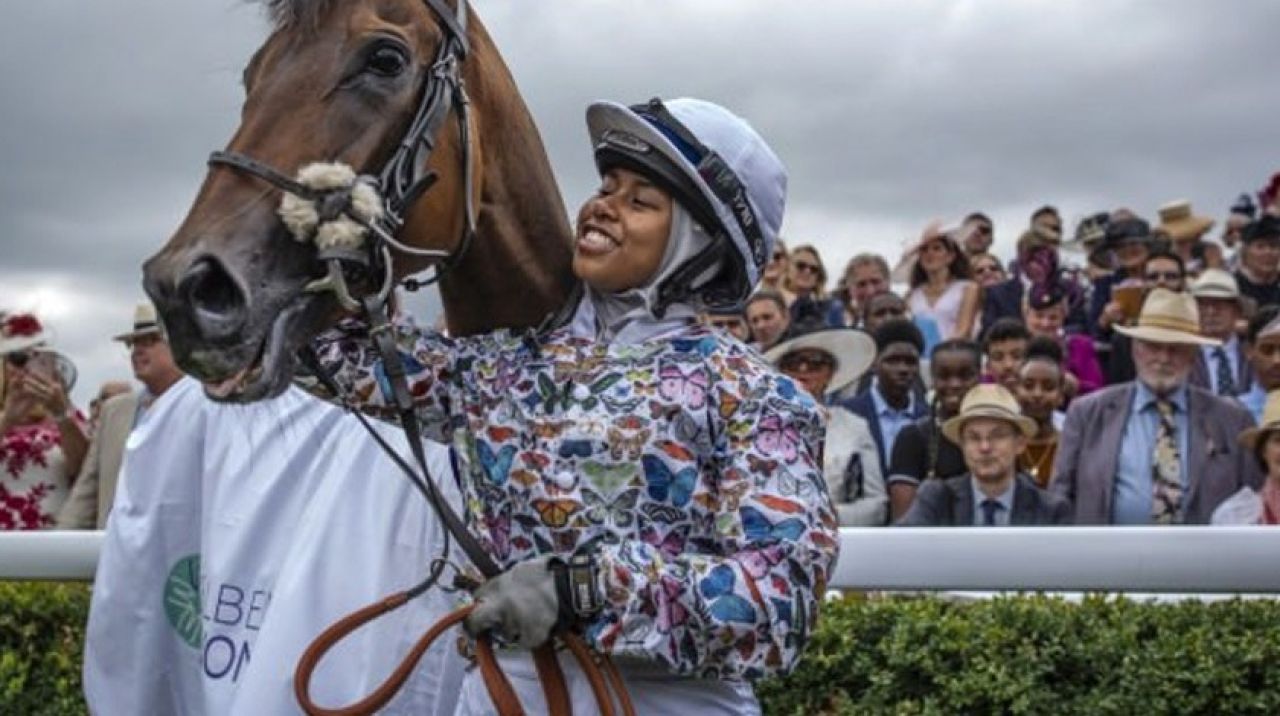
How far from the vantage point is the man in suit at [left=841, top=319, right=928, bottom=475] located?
686cm

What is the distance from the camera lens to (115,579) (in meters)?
3.68

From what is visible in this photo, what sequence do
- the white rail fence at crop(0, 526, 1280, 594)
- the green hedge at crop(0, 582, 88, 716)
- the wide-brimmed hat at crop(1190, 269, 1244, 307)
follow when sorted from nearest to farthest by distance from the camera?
the white rail fence at crop(0, 526, 1280, 594), the green hedge at crop(0, 582, 88, 716), the wide-brimmed hat at crop(1190, 269, 1244, 307)

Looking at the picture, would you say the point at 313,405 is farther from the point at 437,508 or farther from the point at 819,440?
the point at 819,440

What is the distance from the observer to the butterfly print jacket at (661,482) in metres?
2.45

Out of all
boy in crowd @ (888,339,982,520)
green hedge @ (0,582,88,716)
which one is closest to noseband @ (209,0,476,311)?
green hedge @ (0,582,88,716)

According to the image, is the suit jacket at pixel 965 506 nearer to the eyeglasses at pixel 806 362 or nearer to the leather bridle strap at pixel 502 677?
the eyeglasses at pixel 806 362

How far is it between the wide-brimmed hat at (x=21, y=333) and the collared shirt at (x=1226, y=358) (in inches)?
182

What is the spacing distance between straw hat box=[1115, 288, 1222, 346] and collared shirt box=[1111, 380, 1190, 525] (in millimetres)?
A: 288

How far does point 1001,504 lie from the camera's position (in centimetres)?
593

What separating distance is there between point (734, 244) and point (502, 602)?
64 centimetres

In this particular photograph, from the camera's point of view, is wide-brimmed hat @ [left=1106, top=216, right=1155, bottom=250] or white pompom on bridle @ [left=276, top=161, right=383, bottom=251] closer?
white pompom on bridle @ [left=276, top=161, right=383, bottom=251]

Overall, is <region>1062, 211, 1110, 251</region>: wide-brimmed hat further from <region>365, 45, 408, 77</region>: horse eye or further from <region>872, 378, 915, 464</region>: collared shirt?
<region>365, 45, 408, 77</region>: horse eye

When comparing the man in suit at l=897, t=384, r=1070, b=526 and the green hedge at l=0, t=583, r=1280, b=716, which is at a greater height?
the man in suit at l=897, t=384, r=1070, b=526

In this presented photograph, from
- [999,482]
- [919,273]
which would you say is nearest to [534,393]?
[999,482]
